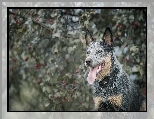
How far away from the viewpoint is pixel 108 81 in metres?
4.53

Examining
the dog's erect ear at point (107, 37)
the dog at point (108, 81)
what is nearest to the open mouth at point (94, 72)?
the dog at point (108, 81)

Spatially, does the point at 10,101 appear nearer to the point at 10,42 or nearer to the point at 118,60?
the point at 10,42

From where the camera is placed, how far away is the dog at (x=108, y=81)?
446 centimetres

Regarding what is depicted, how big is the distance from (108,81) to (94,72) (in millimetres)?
147

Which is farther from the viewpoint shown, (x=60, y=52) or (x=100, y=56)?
(x=60, y=52)

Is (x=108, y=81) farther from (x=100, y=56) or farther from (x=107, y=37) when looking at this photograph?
(x=107, y=37)

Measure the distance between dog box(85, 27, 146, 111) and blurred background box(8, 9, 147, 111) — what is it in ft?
0.18

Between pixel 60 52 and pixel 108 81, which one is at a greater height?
pixel 60 52

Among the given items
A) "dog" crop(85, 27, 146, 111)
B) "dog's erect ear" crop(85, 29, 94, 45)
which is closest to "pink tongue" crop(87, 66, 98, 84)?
"dog" crop(85, 27, 146, 111)

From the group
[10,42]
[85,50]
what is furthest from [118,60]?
[10,42]

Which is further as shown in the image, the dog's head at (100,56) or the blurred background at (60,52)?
the blurred background at (60,52)

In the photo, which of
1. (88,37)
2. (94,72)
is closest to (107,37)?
(88,37)

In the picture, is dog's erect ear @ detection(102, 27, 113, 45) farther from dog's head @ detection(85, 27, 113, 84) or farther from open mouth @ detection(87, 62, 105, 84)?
open mouth @ detection(87, 62, 105, 84)

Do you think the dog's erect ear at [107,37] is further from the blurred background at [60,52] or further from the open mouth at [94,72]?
the open mouth at [94,72]
